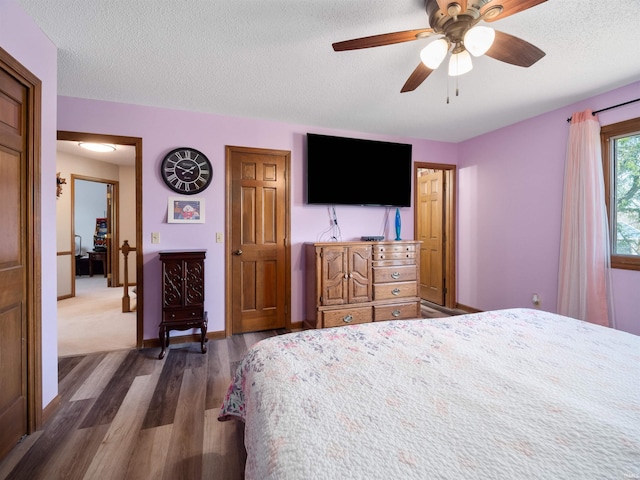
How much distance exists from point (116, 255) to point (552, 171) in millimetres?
7073

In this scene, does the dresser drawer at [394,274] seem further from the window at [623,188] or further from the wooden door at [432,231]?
the window at [623,188]

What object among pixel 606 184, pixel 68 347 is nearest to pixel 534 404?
pixel 606 184

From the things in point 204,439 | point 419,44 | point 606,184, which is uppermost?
point 419,44

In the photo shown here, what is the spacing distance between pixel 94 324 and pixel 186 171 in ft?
7.57

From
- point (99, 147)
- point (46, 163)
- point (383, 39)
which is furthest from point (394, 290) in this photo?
point (99, 147)

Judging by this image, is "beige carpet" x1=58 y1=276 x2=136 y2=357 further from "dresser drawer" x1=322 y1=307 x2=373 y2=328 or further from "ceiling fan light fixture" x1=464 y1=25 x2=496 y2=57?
"ceiling fan light fixture" x1=464 y1=25 x2=496 y2=57

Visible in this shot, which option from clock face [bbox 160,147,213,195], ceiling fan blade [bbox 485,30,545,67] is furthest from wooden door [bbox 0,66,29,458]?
ceiling fan blade [bbox 485,30,545,67]

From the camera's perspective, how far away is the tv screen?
3412 mm

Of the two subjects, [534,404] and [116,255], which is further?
[116,255]

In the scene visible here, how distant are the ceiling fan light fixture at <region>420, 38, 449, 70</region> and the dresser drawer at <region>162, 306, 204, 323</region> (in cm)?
267

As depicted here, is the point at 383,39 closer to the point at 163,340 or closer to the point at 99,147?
the point at 163,340

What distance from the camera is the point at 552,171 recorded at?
3.06 meters

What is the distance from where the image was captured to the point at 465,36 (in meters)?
1.45

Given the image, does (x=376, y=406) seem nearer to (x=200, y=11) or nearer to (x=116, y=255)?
(x=200, y=11)
